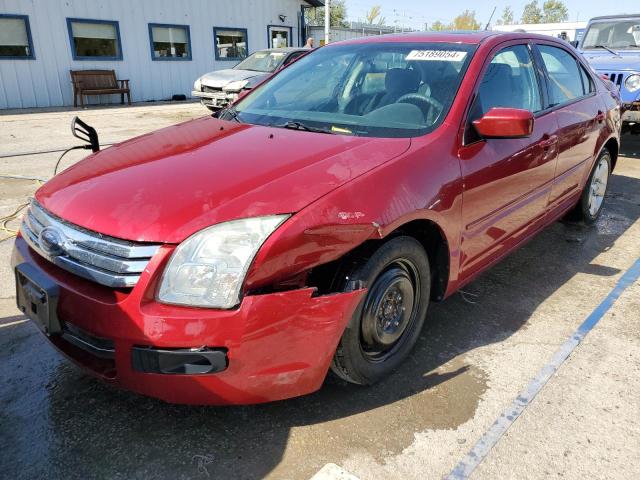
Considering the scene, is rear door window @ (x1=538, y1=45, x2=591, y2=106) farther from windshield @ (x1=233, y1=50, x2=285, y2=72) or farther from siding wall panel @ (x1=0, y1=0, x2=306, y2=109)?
siding wall panel @ (x1=0, y1=0, x2=306, y2=109)

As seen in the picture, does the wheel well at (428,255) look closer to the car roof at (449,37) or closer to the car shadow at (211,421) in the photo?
the car shadow at (211,421)

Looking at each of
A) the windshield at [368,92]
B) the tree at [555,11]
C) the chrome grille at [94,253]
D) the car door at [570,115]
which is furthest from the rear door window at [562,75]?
the tree at [555,11]

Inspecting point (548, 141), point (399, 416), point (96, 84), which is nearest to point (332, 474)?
point (399, 416)

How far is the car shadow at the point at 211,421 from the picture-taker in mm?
2045

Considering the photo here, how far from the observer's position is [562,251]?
4312 millimetres

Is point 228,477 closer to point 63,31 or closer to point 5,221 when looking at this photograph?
point 5,221

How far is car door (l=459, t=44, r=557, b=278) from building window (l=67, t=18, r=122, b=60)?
14950 millimetres

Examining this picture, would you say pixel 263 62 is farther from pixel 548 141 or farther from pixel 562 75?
pixel 548 141

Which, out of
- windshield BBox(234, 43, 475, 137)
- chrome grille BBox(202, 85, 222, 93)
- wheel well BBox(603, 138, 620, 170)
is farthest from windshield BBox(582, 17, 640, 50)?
chrome grille BBox(202, 85, 222, 93)

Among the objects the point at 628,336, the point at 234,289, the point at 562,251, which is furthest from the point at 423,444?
the point at 562,251

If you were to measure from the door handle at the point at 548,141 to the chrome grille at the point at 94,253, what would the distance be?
2.58 metres

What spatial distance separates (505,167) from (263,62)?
11.6m

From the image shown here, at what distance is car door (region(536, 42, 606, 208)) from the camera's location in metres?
3.67

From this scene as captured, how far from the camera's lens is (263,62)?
13.5m
